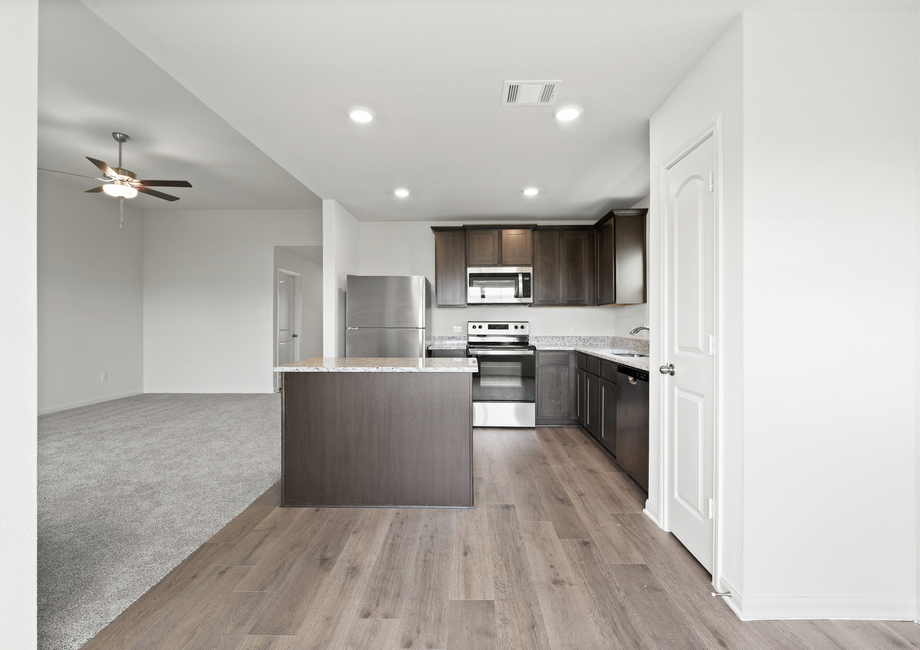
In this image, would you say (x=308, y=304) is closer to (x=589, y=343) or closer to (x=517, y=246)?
(x=517, y=246)

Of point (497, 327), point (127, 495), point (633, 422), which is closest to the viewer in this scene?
point (127, 495)

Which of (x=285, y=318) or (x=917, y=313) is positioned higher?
(x=285, y=318)

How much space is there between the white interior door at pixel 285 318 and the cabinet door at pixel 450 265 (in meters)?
3.18

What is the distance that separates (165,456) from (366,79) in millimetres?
3300

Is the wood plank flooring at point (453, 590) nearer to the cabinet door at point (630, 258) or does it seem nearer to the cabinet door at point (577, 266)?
the cabinet door at point (630, 258)

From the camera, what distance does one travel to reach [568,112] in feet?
8.54

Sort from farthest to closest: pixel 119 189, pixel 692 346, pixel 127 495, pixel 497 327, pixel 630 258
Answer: pixel 497 327 → pixel 630 258 → pixel 119 189 → pixel 127 495 → pixel 692 346

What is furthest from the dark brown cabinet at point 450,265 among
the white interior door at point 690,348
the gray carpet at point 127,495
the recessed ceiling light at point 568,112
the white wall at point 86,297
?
the white wall at point 86,297

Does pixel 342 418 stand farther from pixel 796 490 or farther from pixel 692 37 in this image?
pixel 692 37

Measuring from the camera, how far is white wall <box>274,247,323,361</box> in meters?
7.90

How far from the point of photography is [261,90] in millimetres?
2373

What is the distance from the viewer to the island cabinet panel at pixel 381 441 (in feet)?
9.05

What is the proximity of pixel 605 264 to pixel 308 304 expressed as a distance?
5668 millimetres

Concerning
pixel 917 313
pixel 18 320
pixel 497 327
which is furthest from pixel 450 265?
pixel 18 320
